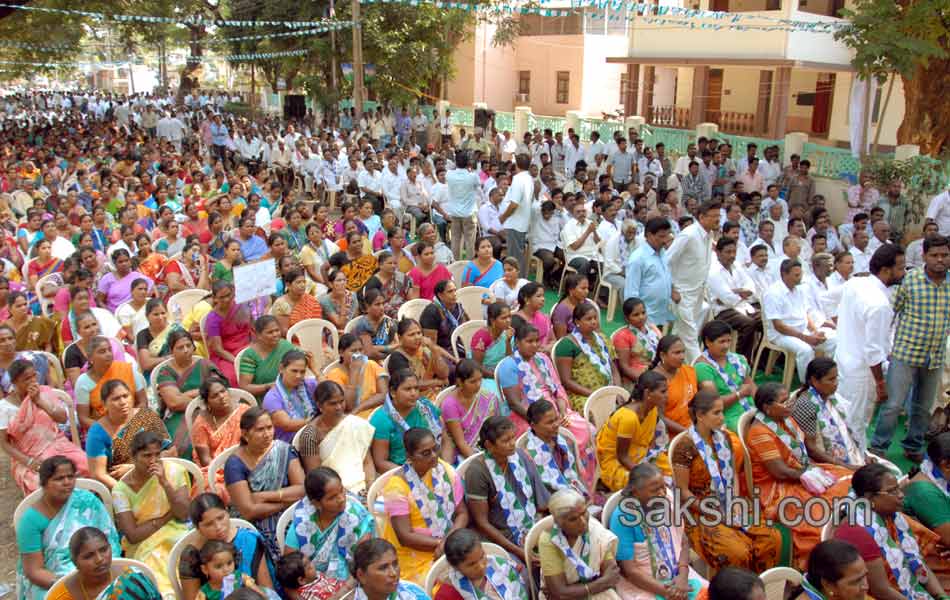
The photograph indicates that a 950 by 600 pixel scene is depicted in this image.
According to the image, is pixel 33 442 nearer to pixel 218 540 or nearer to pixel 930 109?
pixel 218 540

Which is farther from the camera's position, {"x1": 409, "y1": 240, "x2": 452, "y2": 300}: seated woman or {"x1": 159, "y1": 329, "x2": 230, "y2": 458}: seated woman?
{"x1": 409, "y1": 240, "x2": 452, "y2": 300}: seated woman

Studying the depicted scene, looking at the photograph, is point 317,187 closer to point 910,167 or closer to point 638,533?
point 910,167

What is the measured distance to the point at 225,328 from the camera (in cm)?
578

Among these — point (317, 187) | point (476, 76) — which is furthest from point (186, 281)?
point (476, 76)

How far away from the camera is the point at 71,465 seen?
11.6 feet

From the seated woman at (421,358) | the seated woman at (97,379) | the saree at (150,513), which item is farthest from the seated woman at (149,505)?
the seated woman at (421,358)

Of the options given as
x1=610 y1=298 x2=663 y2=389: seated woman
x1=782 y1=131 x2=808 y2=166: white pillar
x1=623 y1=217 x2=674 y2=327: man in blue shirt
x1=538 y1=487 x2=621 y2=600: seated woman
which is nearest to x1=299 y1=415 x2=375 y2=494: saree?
x1=538 y1=487 x2=621 y2=600: seated woman

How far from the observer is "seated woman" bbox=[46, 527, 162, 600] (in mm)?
3043

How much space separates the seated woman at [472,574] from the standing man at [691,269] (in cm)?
356

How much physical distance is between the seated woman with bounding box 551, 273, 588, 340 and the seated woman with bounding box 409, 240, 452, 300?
51.5 inches

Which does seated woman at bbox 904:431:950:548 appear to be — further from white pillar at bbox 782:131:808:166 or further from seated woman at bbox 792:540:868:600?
white pillar at bbox 782:131:808:166

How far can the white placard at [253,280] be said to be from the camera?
567 centimetres

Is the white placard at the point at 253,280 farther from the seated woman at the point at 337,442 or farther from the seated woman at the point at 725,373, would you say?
the seated woman at the point at 725,373

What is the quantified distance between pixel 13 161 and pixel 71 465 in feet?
39.0
